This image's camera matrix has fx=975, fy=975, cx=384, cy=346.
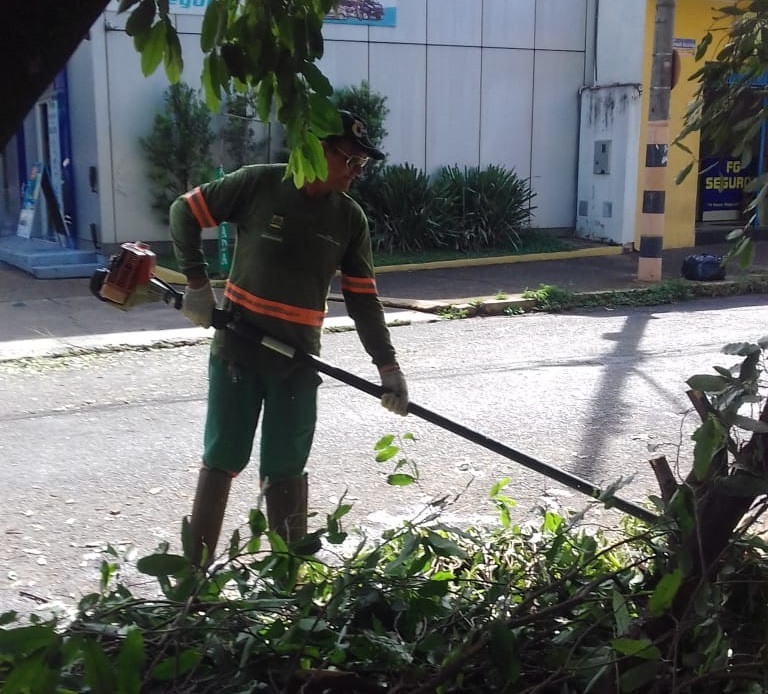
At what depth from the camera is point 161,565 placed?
82.4 inches

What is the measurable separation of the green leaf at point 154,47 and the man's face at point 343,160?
144 cm

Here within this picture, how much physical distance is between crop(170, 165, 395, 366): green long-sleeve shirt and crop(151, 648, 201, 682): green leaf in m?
1.66

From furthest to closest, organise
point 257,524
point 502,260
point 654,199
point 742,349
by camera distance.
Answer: point 502,260 → point 654,199 → point 257,524 → point 742,349

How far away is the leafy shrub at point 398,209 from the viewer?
562 inches

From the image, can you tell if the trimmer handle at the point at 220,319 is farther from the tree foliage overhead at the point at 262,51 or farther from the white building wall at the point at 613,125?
the white building wall at the point at 613,125

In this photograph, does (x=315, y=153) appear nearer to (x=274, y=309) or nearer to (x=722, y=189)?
(x=274, y=309)

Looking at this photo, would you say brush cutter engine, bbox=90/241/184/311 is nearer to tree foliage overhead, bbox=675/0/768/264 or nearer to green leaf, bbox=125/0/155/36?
green leaf, bbox=125/0/155/36

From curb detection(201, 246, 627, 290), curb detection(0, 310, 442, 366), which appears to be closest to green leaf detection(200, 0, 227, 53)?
curb detection(0, 310, 442, 366)

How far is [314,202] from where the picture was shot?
3658 mm

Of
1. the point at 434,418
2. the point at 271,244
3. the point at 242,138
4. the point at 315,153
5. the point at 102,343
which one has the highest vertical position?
the point at 242,138

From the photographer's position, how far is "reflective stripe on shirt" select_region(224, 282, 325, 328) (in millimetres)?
3664

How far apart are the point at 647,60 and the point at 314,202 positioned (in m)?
13.0

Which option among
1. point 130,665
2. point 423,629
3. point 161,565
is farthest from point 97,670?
point 423,629

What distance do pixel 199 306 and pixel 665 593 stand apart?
2.13 m
